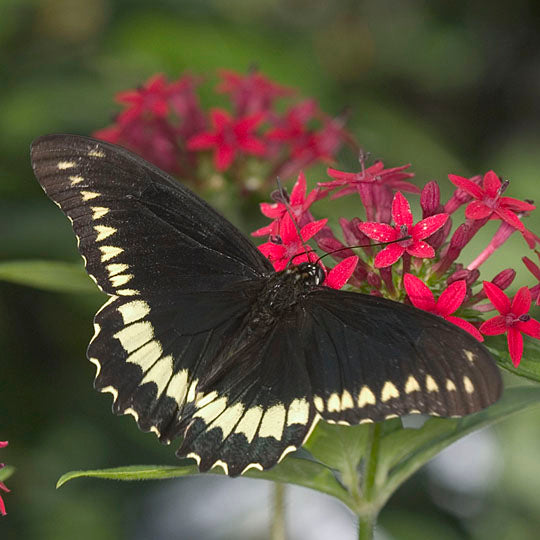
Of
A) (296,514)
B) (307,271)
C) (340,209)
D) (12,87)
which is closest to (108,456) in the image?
(296,514)

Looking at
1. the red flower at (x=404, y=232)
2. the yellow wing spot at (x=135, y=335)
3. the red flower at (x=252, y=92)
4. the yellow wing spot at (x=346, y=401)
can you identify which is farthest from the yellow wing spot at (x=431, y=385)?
the red flower at (x=252, y=92)

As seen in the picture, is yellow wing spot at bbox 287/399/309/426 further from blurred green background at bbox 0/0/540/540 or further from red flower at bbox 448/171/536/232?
blurred green background at bbox 0/0/540/540

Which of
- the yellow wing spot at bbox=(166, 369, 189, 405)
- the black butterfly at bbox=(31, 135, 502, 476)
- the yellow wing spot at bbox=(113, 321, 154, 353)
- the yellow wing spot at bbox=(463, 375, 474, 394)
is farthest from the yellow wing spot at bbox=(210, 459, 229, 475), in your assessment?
the yellow wing spot at bbox=(463, 375, 474, 394)

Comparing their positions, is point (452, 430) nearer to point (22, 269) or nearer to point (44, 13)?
point (22, 269)

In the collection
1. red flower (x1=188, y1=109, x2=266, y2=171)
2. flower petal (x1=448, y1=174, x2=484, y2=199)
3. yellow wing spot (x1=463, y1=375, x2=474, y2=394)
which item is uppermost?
red flower (x1=188, y1=109, x2=266, y2=171)

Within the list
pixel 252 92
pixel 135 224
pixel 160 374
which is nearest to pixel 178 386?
pixel 160 374

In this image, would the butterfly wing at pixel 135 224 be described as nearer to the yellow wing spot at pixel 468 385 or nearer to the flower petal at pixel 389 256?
the flower petal at pixel 389 256
